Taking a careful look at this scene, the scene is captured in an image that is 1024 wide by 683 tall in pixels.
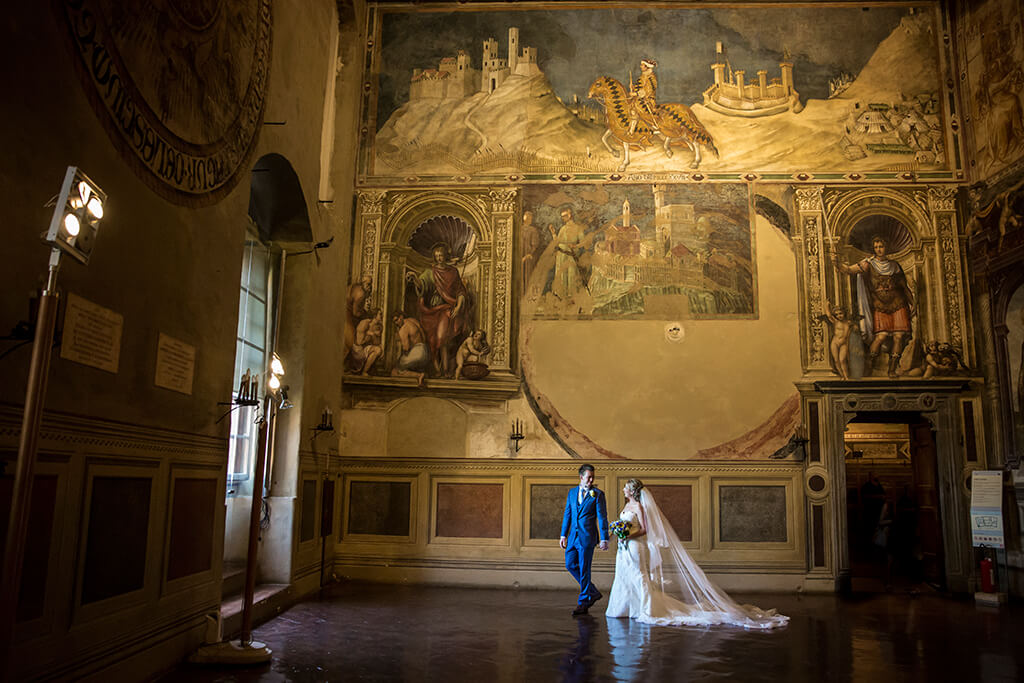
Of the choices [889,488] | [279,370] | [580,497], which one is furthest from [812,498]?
[279,370]

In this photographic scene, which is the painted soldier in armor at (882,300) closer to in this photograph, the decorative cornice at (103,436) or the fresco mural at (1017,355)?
the fresco mural at (1017,355)

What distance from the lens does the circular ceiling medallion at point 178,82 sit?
492cm

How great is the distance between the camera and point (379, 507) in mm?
11516

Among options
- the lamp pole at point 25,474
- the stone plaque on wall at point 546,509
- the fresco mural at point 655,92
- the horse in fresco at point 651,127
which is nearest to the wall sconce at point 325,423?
the stone plaque on wall at point 546,509

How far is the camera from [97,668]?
5.02 m

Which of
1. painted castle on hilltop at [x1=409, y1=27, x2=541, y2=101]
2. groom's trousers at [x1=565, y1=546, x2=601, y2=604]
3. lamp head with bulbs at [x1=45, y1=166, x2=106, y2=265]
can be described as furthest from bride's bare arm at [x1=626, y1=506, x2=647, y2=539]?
painted castle on hilltop at [x1=409, y1=27, x2=541, y2=101]

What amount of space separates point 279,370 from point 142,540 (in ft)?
5.42

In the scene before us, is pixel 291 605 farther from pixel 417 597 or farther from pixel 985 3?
pixel 985 3

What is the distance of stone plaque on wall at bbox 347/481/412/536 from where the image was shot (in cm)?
1147

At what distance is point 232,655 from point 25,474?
3.29 metres

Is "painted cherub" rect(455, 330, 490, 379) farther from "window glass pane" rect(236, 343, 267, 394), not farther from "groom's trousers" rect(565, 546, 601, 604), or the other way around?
"groom's trousers" rect(565, 546, 601, 604)

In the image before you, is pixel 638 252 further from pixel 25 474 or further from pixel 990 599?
pixel 25 474

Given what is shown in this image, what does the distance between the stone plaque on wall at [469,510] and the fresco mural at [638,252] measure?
2.67 meters

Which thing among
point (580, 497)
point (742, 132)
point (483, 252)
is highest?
point (742, 132)
